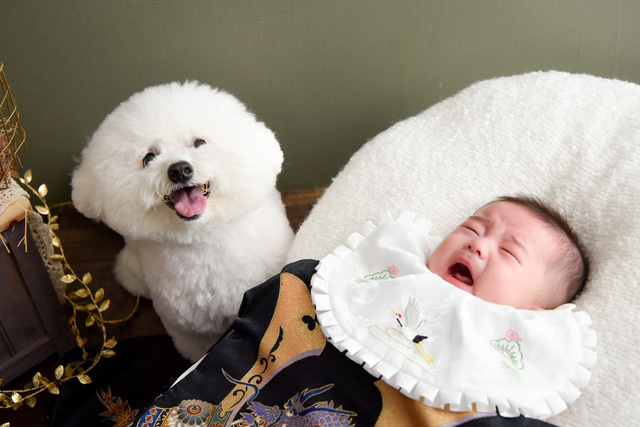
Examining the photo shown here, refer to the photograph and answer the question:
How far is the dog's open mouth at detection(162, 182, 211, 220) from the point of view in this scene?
1010mm

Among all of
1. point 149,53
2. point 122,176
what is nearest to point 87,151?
point 122,176

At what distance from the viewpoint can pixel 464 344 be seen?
2.88 ft

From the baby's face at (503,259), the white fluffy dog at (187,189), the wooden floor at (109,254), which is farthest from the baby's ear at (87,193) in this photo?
the baby's face at (503,259)

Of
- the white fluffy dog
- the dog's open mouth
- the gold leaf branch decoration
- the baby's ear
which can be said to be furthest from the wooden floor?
the dog's open mouth

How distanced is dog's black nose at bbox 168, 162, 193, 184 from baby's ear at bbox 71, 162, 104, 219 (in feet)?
0.61

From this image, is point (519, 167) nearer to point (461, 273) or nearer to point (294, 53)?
point (461, 273)

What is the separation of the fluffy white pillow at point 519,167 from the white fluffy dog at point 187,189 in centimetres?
17

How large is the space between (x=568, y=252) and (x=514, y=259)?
0.40 feet

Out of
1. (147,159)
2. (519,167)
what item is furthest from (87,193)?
(519,167)

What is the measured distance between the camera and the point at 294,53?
1.48m

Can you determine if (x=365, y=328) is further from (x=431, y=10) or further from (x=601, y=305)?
(x=431, y=10)

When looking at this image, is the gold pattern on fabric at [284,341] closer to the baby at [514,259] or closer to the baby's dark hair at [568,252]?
the baby at [514,259]

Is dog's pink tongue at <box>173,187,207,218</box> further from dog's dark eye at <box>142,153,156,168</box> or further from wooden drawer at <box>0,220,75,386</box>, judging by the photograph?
wooden drawer at <box>0,220,75,386</box>

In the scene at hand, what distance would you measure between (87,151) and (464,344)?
820mm
